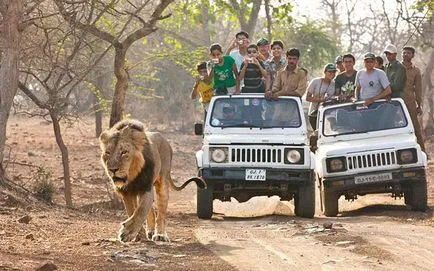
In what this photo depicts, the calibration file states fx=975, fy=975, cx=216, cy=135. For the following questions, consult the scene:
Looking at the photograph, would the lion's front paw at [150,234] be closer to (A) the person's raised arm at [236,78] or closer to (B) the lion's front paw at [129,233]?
(B) the lion's front paw at [129,233]

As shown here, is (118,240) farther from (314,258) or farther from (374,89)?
(374,89)

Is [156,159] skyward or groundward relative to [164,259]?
skyward

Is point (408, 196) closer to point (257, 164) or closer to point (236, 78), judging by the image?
point (257, 164)

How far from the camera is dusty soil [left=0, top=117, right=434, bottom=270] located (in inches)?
301

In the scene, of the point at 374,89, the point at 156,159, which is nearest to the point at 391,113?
the point at 374,89

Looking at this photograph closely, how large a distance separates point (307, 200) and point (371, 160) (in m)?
1.01

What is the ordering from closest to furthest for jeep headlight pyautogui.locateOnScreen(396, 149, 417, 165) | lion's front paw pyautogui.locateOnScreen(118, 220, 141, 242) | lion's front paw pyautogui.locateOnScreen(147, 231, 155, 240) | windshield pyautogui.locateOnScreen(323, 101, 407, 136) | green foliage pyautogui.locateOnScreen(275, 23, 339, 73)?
lion's front paw pyautogui.locateOnScreen(118, 220, 141, 242) < lion's front paw pyautogui.locateOnScreen(147, 231, 155, 240) < jeep headlight pyautogui.locateOnScreen(396, 149, 417, 165) < windshield pyautogui.locateOnScreen(323, 101, 407, 136) < green foliage pyautogui.locateOnScreen(275, 23, 339, 73)

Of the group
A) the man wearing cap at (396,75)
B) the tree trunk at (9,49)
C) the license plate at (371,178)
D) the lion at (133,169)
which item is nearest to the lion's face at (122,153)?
the lion at (133,169)

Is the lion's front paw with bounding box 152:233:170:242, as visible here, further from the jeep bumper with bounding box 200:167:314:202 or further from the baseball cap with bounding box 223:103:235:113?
the baseball cap with bounding box 223:103:235:113

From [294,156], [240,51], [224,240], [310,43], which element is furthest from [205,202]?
[310,43]

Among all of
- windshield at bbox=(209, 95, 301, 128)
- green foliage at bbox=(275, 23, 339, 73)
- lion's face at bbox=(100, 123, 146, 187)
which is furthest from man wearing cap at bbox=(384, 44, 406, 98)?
green foliage at bbox=(275, 23, 339, 73)

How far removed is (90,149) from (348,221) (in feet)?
57.0

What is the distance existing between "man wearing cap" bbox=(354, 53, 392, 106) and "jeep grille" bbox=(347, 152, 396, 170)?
1.07 metres

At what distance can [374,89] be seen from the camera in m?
13.2
